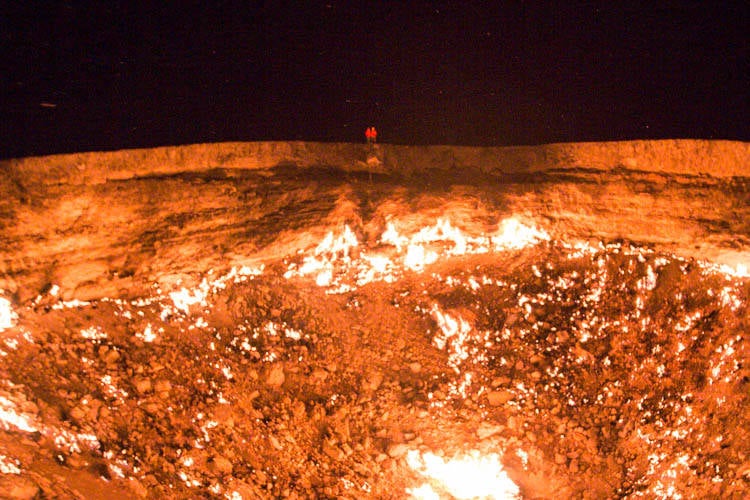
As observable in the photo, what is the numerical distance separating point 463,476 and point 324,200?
5.31ft

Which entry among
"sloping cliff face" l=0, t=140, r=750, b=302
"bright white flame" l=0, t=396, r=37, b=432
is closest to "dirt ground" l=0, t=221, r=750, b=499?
"bright white flame" l=0, t=396, r=37, b=432

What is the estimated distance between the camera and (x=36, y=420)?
2475 mm

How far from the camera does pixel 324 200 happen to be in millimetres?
2797

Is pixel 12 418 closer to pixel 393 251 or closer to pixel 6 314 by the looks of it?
pixel 6 314

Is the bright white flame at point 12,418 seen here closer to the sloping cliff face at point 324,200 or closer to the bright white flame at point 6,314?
the bright white flame at point 6,314

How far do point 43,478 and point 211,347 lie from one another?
929 mm

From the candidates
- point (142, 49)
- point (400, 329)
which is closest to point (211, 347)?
point (400, 329)

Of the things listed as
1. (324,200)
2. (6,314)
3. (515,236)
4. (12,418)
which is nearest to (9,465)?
(12,418)

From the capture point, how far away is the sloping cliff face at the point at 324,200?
2.64 m

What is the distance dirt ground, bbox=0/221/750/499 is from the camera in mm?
2529

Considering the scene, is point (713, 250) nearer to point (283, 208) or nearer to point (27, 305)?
point (283, 208)

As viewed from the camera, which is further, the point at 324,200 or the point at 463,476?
the point at 324,200

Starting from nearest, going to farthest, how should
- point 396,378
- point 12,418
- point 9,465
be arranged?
point 9,465, point 12,418, point 396,378

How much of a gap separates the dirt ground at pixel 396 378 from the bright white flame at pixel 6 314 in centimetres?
4
